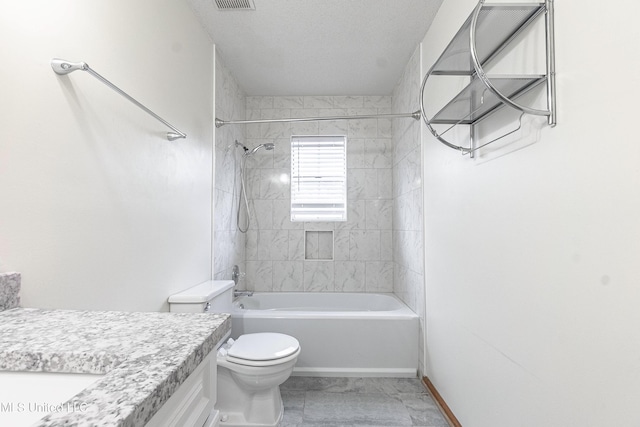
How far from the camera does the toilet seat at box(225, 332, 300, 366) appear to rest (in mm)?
1756

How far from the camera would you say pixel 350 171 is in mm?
3416

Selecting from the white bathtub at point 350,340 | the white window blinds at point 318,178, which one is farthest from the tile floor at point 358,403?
the white window blinds at point 318,178

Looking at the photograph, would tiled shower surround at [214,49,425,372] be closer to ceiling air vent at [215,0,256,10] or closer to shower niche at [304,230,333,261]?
shower niche at [304,230,333,261]

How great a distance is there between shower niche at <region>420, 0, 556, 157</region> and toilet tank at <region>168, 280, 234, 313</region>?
152 centimetres

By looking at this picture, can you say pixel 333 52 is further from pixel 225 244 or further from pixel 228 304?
pixel 228 304

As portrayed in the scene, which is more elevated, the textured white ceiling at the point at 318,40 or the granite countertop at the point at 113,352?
the textured white ceiling at the point at 318,40

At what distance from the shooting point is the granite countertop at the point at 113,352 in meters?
0.43

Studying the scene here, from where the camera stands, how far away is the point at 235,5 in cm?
203

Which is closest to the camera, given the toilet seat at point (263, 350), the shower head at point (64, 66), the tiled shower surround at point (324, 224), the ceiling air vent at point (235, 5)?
the shower head at point (64, 66)

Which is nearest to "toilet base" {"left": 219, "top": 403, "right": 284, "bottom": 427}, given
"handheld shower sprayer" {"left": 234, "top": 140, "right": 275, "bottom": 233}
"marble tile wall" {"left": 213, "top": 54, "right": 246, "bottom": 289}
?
"marble tile wall" {"left": 213, "top": 54, "right": 246, "bottom": 289}

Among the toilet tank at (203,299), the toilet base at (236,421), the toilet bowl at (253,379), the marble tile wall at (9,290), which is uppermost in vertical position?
the marble tile wall at (9,290)

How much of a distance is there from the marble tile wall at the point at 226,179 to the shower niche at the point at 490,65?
1.67 metres

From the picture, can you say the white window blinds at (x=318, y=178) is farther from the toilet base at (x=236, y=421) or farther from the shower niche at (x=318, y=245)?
the toilet base at (x=236, y=421)

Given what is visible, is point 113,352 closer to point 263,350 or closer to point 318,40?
point 263,350
